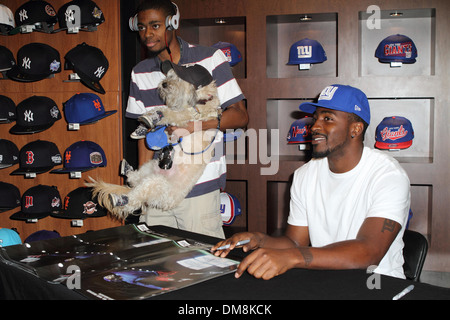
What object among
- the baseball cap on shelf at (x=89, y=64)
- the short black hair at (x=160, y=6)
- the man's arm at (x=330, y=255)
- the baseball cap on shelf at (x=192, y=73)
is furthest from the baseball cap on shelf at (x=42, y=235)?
the man's arm at (x=330, y=255)

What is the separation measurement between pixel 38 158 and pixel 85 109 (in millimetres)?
622

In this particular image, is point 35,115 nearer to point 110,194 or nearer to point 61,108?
point 61,108

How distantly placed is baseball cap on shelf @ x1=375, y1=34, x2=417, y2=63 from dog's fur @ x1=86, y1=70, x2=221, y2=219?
251cm

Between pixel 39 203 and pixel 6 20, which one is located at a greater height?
pixel 6 20

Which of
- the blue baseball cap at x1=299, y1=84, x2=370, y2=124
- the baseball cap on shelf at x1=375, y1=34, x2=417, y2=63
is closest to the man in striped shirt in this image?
the blue baseball cap at x1=299, y1=84, x2=370, y2=124

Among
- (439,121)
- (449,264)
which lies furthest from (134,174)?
(449,264)

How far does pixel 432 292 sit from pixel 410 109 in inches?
156

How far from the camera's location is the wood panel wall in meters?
3.67

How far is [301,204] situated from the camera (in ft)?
6.93

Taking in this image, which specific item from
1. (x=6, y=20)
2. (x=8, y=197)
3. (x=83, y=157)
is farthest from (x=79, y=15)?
(x=8, y=197)

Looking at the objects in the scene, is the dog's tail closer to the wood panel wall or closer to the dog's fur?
the dog's fur

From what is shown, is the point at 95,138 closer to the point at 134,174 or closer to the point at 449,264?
the point at 134,174

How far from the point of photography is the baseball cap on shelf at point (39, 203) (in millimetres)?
3699

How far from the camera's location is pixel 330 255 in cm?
137
